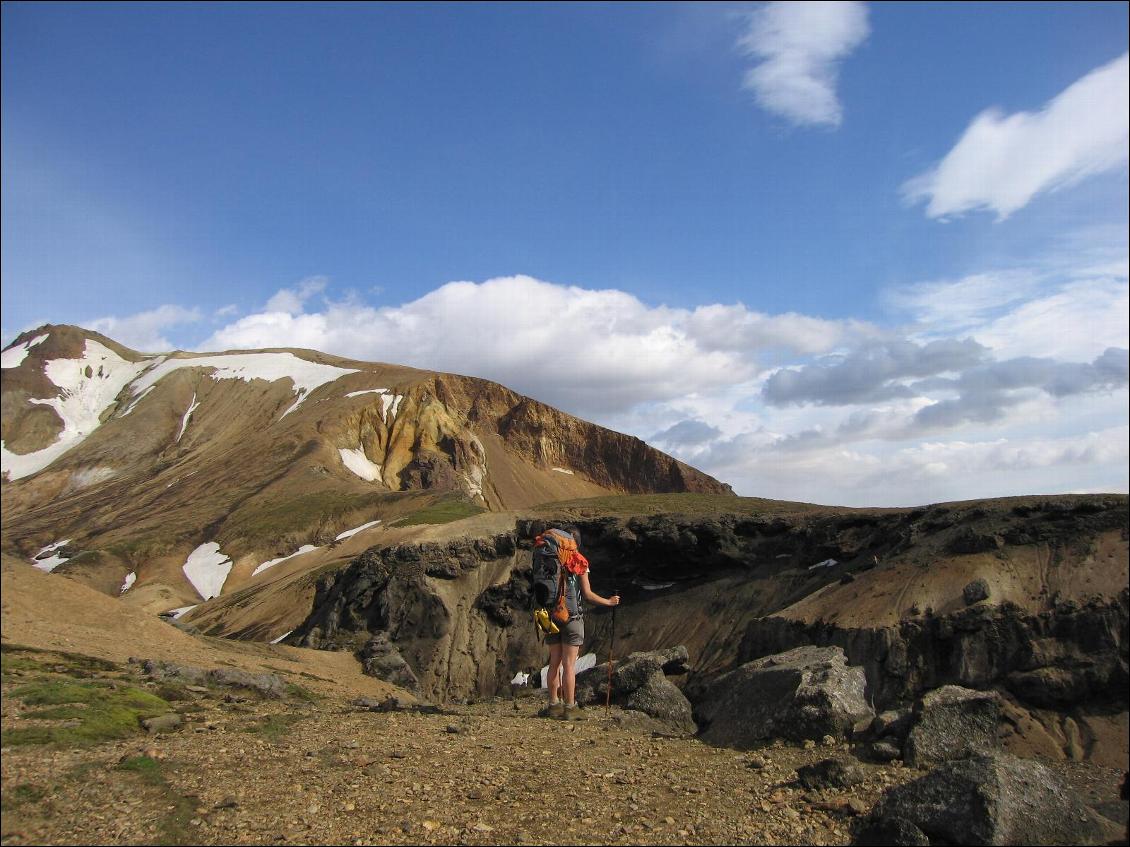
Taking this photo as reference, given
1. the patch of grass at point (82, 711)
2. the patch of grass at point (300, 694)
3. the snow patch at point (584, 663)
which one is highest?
the patch of grass at point (82, 711)

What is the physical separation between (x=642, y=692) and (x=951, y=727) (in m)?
6.91

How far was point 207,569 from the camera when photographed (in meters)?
59.5

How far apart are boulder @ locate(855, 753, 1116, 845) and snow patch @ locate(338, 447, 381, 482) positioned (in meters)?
74.9

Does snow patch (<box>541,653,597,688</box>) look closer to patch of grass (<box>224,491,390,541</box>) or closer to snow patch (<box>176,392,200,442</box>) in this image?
patch of grass (<box>224,491,390,541</box>)

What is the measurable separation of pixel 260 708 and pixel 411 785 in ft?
16.6

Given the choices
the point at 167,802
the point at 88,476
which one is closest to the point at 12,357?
the point at 167,802

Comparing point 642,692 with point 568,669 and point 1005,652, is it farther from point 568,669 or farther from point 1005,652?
point 1005,652

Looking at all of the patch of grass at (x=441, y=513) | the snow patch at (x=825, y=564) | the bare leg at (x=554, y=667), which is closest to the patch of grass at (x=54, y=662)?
the bare leg at (x=554, y=667)

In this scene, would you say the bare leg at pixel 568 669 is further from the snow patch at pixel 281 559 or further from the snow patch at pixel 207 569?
the snow patch at pixel 207 569

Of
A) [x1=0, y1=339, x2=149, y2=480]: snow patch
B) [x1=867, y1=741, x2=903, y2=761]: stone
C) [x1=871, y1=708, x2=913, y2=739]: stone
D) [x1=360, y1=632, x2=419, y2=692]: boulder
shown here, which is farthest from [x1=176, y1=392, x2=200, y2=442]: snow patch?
[x1=867, y1=741, x2=903, y2=761]: stone

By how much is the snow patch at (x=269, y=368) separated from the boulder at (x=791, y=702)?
84.0m

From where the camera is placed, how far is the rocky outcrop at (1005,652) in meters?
14.1

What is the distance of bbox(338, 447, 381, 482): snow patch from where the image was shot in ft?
263

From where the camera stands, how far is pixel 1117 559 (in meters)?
16.3
